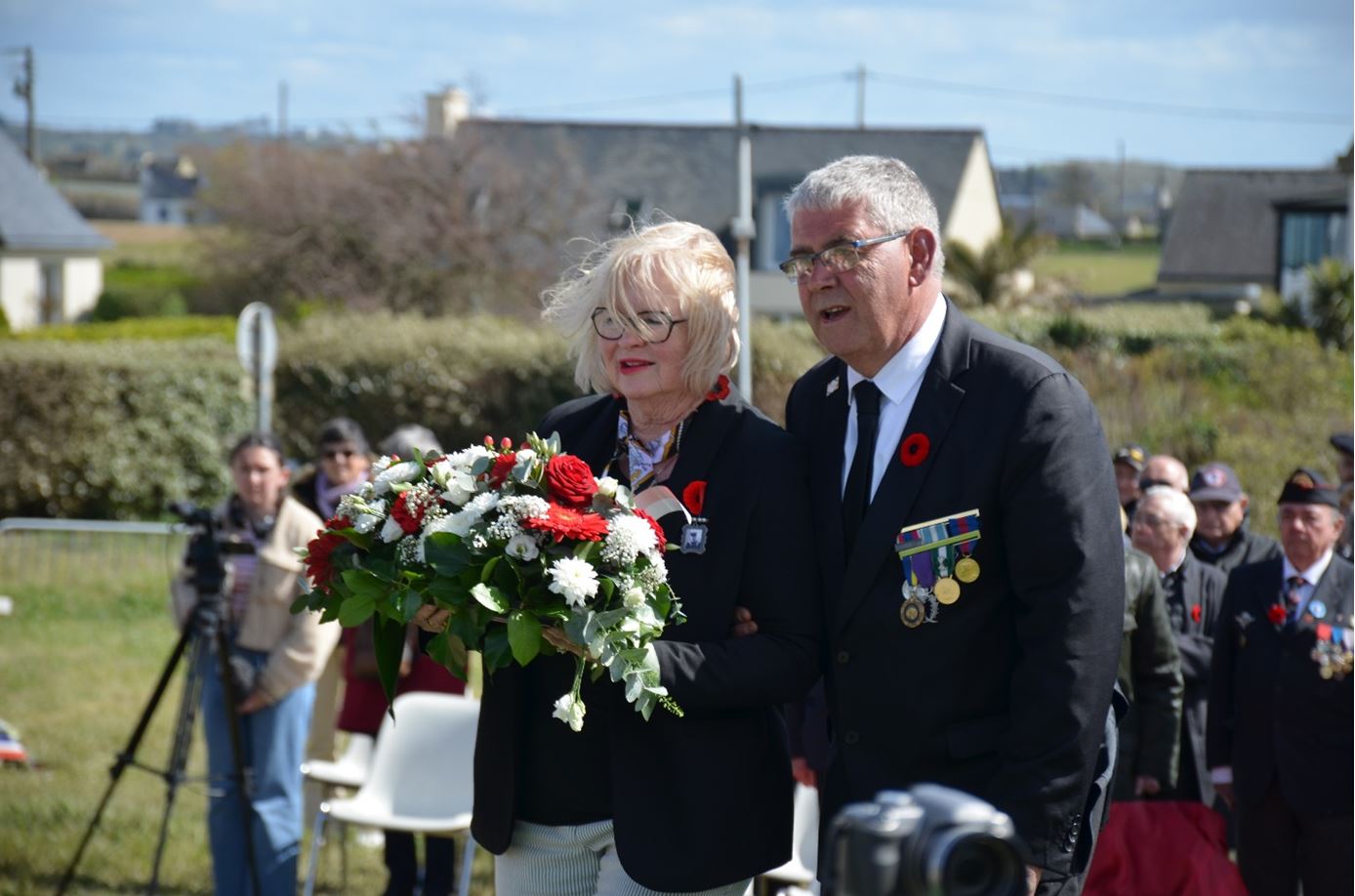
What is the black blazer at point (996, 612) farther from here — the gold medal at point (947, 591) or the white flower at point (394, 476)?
the white flower at point (394, 476)

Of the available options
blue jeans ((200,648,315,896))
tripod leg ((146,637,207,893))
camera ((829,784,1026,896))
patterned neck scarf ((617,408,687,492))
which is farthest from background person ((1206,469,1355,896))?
camera ((829,784,1026,896))

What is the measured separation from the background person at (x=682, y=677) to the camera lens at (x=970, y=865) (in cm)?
124

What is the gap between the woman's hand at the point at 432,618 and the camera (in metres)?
2.80

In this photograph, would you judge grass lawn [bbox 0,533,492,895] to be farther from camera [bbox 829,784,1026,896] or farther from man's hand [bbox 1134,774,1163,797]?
camera [bbox 829,784,1026,896]

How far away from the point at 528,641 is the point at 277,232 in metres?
31.4

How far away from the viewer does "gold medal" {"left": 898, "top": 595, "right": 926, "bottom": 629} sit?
2.79 meters

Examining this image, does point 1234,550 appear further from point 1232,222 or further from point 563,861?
point 1232,222

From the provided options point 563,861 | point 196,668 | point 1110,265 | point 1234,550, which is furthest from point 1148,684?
point 1110,265

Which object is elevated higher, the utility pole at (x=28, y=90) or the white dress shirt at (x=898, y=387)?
the utility pole at (x=28, y=90)

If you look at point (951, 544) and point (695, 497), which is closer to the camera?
point (951, 544)

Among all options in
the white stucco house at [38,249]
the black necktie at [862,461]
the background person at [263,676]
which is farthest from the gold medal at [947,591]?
the white stucco house at [38,249]

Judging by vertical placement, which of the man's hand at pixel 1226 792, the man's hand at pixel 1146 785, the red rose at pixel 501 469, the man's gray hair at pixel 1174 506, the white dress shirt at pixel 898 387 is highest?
the white dress shirt at pixel 898 387

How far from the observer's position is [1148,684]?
4.97m

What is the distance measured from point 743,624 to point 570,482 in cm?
49
